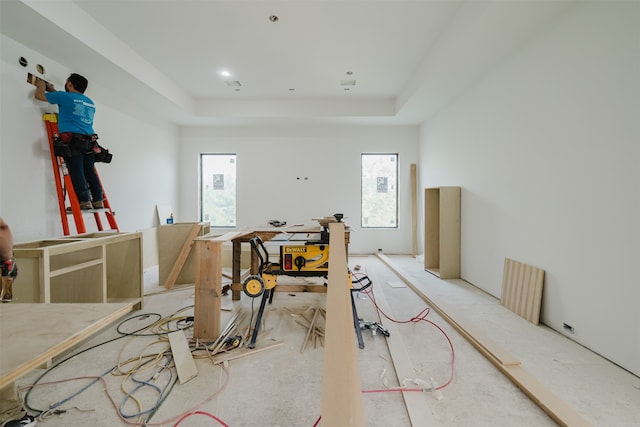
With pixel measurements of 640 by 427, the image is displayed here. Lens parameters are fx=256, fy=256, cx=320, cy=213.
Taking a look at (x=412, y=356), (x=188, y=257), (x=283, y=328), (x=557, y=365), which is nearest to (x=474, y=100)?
(x=557, y=365)

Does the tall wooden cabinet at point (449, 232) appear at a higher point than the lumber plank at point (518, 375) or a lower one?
higher

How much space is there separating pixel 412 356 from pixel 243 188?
4.98 metres

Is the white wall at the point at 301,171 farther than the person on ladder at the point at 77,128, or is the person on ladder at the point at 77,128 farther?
the white wall at the point at 301,171

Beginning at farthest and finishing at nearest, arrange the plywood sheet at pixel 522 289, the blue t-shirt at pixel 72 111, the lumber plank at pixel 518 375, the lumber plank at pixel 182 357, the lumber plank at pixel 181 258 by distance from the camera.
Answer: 1. the lumber plank at pixel 181 258
2. the blue t-shirt at pixel 72 111
3. the plywood sheet at pixel 522 289
4. the lumber plank at pixel 182 357
5. the lumber plank at pixel 518 375

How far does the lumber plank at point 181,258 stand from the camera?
356 cm

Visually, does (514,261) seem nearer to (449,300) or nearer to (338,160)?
(449,300)

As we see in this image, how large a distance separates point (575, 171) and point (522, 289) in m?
1.26

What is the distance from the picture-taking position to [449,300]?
311 centimetres

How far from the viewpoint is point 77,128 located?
113 inches

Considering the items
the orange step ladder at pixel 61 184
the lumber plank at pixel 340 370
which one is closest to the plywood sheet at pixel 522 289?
the lumber plank at pixel 340 370

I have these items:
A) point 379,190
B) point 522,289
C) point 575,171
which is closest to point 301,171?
point 379,190

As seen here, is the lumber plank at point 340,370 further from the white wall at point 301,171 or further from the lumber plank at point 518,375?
the white wall at point 301,171

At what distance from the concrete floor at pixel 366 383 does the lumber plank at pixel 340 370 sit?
2.37 feet

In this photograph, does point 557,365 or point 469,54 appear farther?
point 469,54
